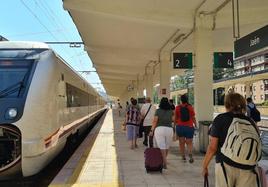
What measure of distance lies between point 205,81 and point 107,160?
3.83m

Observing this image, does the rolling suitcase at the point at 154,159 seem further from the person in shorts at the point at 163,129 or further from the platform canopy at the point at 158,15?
the platform canopy at the point at 158,15

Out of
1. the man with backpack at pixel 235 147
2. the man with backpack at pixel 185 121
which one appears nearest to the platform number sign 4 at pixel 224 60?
the man with backpack at pixel 185 121

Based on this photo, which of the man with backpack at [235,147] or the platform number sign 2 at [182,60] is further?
the platform number sign 2 at [182,60]

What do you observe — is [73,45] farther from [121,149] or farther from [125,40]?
[121,149]

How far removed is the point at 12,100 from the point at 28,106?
0.34m

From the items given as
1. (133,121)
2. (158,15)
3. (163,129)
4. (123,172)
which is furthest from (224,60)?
(123,172)

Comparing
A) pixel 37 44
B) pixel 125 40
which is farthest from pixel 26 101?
pixel 125 40

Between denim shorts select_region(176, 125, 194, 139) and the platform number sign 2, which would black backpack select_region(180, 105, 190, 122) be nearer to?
denim shorts select_region(176, 125, 194, 139)

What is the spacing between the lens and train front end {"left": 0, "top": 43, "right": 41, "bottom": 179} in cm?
766

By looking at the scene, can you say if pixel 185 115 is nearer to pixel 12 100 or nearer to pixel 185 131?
pixel 185 131

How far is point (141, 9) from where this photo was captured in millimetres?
13305

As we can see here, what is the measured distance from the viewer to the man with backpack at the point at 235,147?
13.6ft

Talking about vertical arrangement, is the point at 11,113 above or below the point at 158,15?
below

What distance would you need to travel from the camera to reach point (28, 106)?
25.6 ft
